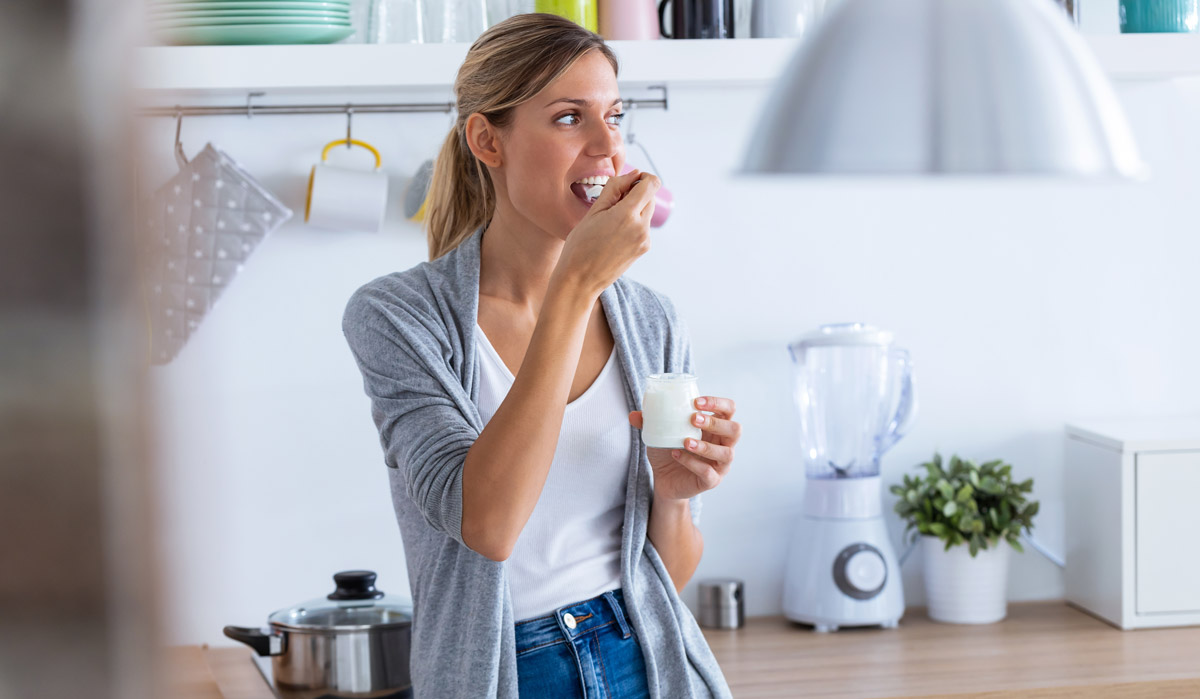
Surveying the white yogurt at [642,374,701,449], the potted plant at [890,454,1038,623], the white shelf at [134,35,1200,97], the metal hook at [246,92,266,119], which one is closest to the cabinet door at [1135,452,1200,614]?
the potted plant at [890,454,1038,623]

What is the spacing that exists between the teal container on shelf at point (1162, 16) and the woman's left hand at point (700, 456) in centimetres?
120

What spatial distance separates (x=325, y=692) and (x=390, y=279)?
0.74 metres

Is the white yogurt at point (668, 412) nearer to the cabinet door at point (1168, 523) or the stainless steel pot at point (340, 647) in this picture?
the stainless steel pot at point (340, 647)

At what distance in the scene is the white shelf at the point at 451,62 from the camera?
66.1 inches

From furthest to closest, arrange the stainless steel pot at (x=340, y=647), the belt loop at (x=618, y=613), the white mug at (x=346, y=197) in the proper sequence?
the white mug at (x=346, y=197)
the stainless steel pot at (x=340, y=647)
the belt loop at (x=618, y=613)

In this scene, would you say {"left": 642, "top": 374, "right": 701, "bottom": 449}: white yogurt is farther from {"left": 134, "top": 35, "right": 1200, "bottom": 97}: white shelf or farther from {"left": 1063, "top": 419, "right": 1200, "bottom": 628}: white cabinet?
{"left": 1063, "top": 419, "right": 1200, "bottom": 628}: white cabinet

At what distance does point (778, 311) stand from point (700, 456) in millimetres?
1034

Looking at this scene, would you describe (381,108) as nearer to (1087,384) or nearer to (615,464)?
(615,464)

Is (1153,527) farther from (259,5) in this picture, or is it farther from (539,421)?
(259,5)

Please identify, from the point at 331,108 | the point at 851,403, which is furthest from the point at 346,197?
the point at 851,403

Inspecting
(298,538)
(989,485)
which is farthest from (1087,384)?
(298,538)

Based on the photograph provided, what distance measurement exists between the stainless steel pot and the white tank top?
0.53 m

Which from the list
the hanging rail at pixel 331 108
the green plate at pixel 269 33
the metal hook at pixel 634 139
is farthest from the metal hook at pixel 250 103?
the metal hook at pixel 634 139

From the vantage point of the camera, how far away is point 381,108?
2.00 metres
